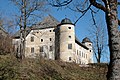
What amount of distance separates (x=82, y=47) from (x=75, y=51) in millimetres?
9220

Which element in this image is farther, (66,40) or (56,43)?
(56,43)

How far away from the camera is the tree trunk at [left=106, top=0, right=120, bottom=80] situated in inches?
201

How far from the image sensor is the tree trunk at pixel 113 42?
509 centimetres

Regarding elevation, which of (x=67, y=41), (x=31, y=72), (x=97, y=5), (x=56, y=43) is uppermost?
(x=67, y=41)

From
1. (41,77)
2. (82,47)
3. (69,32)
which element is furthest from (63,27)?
(41,77)

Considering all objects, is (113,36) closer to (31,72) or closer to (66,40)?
(31,72)

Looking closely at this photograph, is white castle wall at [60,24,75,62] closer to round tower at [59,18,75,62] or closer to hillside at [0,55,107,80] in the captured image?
round tower at [59,18,75,62]

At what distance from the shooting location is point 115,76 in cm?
505

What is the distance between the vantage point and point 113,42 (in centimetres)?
529

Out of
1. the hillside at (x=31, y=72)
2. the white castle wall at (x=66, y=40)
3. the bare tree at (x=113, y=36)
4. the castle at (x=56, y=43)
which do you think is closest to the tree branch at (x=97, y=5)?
the bare tree at (x=113, y=36)

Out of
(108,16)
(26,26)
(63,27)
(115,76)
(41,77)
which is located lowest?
(41,77)

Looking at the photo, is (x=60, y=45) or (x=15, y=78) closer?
(x=15, y=78)

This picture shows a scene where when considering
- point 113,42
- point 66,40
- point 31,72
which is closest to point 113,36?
point 113,42

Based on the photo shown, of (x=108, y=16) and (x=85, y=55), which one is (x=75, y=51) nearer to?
(x=85, y=55)
